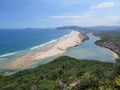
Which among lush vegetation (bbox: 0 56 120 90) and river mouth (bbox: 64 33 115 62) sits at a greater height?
lush vegetation (bbox: 0 56 120 90)

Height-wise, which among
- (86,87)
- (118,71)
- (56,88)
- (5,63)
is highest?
(118,71)

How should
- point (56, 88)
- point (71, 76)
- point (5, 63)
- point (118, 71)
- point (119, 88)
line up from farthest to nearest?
point (5, 63), point (71, 76), point (56, 88), point (118, 71), point (119, 88)

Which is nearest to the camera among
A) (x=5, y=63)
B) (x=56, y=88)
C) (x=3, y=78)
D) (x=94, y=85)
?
(x=94, y=85)

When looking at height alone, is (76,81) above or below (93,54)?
above

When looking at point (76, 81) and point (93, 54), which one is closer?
point (76, 81)

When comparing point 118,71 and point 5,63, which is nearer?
point 118,71

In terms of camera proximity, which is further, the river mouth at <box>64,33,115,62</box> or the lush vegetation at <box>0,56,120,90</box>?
the river mouth at <box>64,33,115,62</box>

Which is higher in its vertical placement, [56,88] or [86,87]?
[86,87]

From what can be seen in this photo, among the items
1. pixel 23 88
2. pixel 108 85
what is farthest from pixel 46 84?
pixel 108 85

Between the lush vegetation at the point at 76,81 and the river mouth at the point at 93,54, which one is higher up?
the lush vegetation at the point at 76,81

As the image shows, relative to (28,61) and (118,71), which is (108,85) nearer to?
(118,71)

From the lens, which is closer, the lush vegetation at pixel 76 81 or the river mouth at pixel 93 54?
the lush vegetation at pixel 76 81
